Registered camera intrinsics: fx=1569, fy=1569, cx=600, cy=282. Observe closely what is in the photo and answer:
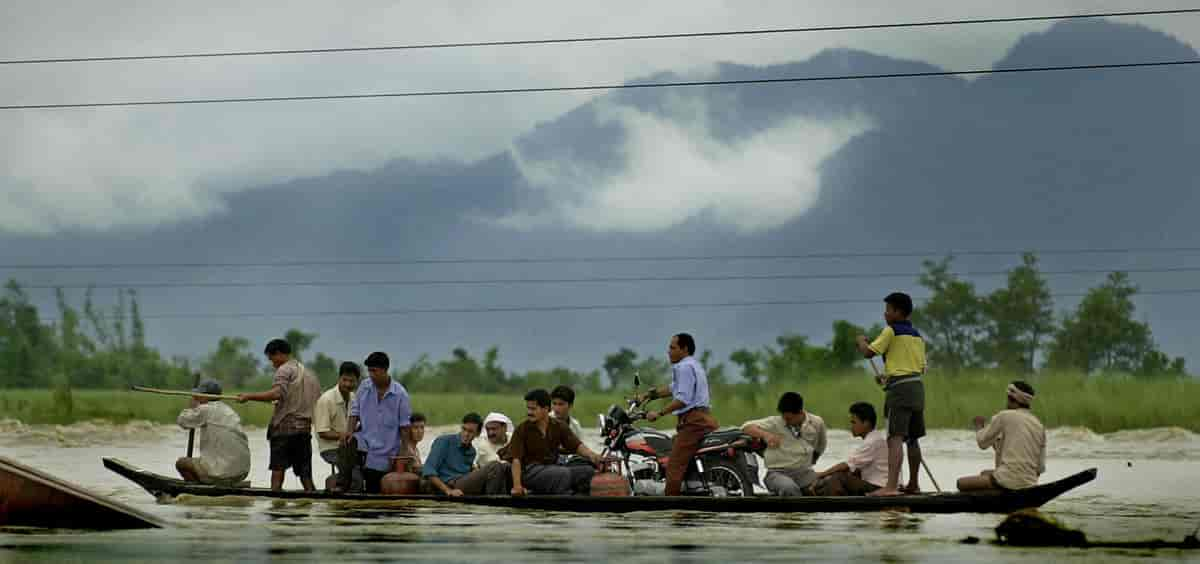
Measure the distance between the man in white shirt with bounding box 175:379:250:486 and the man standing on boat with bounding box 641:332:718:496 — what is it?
4.48 metres

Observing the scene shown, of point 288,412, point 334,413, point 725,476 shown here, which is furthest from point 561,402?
point 288,412

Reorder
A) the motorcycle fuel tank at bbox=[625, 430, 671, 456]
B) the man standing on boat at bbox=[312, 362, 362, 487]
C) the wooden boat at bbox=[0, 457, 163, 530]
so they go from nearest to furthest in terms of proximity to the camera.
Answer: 1. the wooden boat at bbox=[0, 457, 163, 530]
2. the motorcycle fuel tank at bbox=[625, 430, 671, 456]
3. the man standing on boat at bbox=[312, 362, 362, 487]

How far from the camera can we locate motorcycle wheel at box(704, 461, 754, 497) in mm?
14766

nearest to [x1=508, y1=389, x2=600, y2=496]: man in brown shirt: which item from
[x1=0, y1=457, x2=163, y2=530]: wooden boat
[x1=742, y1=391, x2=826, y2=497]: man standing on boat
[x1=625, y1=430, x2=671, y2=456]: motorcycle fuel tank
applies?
[x1=625, y1=430, x2=671, y2=456]: motorcycle fuel tank

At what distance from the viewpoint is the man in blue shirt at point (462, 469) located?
15.1 metres

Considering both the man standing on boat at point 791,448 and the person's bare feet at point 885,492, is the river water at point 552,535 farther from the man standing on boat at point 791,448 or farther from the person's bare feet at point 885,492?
the man standing on boat at point 791,448

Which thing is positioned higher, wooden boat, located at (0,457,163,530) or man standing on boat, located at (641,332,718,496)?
man standing on boat, located at (641,332,718,496)

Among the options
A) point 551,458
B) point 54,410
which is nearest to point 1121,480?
point 551,458

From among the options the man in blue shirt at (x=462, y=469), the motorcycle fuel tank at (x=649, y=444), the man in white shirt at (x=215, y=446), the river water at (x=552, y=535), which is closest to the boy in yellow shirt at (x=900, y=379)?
the river water at (x=552, y=535)

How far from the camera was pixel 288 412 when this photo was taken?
1606 cm

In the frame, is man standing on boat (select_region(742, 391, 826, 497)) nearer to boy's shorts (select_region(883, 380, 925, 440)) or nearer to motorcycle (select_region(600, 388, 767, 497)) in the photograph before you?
motorcycle (select_region(600, 388, 767, 497))

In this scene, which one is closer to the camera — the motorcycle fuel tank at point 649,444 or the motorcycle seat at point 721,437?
the motorcycle seat at point 721,437

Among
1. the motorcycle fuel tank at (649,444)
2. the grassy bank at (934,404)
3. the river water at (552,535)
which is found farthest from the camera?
the grassy bank at (934,404)

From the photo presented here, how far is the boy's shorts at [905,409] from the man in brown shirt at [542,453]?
2.79m
